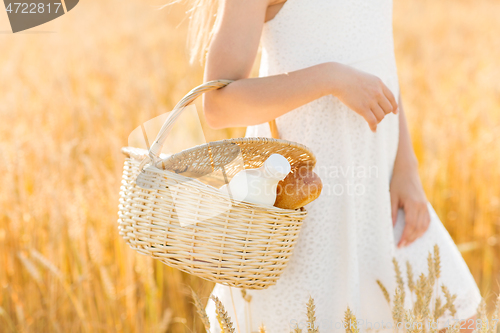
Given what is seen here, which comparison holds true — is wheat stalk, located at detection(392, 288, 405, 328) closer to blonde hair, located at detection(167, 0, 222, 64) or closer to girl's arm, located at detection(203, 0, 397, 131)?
girl's arm, located at detection(203, 0, 397, 131)

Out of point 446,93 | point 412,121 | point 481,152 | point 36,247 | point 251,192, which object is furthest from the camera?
point 446,93

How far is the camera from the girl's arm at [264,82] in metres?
0.71

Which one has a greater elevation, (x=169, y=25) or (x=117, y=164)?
(x=169, y=25)

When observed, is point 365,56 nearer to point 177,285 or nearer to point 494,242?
point 177,285

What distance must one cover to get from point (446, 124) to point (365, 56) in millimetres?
1266

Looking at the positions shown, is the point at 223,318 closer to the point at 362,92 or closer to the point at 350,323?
the point at 350,323

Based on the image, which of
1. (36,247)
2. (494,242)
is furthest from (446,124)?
(36,247)

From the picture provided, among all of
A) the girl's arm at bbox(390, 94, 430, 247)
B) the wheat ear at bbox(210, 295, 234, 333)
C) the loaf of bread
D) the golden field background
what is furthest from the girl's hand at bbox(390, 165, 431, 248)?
the wheat ear at bbox(210, 295, 234, 333)

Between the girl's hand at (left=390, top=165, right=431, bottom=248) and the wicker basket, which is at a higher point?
the wicker basket

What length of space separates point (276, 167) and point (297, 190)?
0.07m

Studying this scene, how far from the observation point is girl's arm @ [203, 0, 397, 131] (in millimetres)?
710

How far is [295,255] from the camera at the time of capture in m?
0.82

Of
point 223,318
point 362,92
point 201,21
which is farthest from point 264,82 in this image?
point 223,318

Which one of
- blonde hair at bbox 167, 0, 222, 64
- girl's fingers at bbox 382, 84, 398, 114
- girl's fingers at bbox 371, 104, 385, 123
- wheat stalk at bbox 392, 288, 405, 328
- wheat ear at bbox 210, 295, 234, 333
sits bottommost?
wheat stalk at bbox 392, 288, 405, 328
